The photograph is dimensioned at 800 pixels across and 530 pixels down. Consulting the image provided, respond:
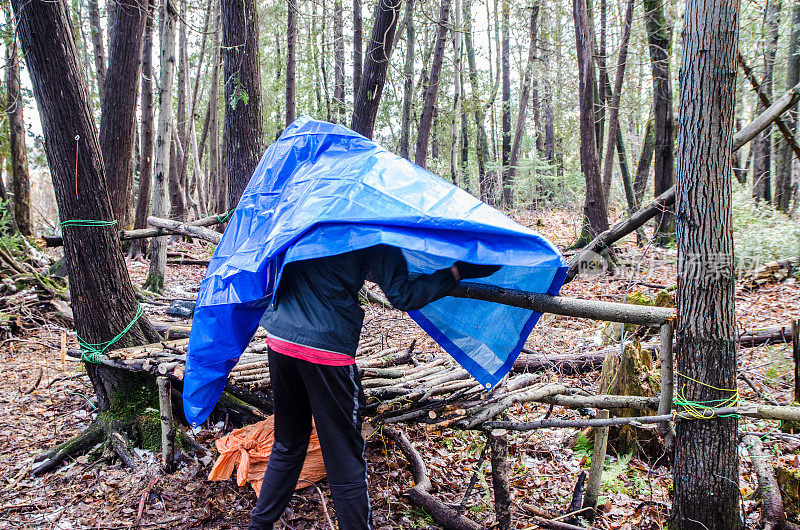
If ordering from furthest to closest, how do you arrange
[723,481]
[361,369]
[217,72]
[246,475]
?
[217,72], [361,369], [246,475], [723,481]

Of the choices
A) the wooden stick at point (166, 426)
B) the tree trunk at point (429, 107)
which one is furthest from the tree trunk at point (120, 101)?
the wooden stick at point (166, 426)

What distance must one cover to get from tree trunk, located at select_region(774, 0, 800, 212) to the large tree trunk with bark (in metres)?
12.9

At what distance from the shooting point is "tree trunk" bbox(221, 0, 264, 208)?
220 inches

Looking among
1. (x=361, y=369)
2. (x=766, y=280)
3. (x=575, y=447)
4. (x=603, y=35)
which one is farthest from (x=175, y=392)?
(x=603, y=35)

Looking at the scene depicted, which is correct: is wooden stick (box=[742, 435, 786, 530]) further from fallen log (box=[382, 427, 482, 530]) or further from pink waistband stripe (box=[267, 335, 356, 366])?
pink waistband stripe (box=[267, 335, 356, 366])

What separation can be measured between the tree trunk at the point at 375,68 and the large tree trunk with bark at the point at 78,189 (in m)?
3.51

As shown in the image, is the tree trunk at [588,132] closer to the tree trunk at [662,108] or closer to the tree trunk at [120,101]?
the tree trunk at [662,108]

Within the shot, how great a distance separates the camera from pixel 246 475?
10.7 ft

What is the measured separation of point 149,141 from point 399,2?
18.1 feet

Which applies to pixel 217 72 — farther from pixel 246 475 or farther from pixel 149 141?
pixel 246 475

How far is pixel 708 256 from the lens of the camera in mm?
2545

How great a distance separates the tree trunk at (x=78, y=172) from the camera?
3818mm

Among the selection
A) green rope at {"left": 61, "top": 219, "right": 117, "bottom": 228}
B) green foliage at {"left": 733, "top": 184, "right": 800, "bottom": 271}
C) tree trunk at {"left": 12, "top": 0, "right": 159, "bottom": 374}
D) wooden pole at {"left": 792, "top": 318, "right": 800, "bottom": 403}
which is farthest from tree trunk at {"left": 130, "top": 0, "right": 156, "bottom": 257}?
green foliage at {"left": 733, "top": 184, "right": 800, "bottom": 271}

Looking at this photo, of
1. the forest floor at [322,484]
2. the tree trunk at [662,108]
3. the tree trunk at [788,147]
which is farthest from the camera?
the tree trunk at [788,147]
